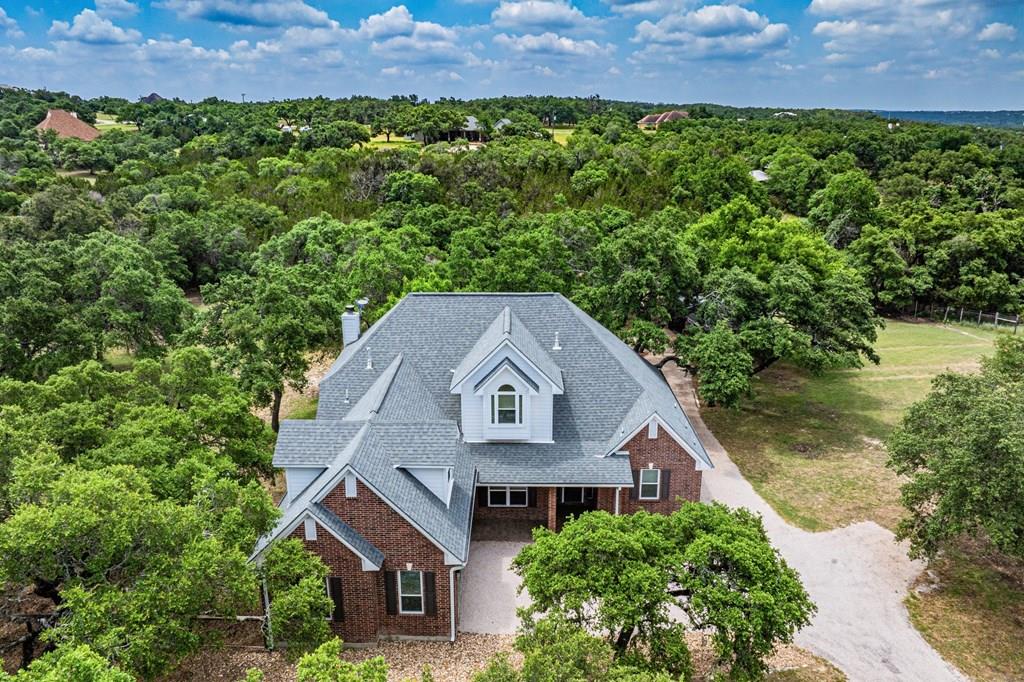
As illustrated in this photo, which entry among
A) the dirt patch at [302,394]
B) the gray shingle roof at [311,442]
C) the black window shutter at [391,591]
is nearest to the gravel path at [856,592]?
the black window shutter at [391,591]

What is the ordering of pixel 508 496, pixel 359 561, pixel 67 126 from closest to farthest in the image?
pixel 359 561
pixel 508 496
pixel 67 126

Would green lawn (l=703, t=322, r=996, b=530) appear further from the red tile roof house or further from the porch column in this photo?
the porch column

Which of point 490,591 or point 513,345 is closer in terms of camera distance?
point 490,591

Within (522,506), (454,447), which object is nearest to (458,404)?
(522,506)

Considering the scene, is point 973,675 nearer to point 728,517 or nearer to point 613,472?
point 728,517

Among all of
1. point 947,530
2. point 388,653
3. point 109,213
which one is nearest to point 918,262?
point 947,530

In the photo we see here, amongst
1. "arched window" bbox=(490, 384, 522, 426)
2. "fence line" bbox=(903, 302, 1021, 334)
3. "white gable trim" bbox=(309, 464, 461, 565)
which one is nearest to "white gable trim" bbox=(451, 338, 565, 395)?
"arched window" bbox=(490, 384, 522, 426)

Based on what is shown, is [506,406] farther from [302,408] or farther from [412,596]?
[302,408]

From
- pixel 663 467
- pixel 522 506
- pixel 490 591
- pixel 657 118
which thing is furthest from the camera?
pixel 657 118

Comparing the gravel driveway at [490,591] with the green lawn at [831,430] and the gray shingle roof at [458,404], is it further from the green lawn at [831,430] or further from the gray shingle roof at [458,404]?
the green lawn at [831,430]
